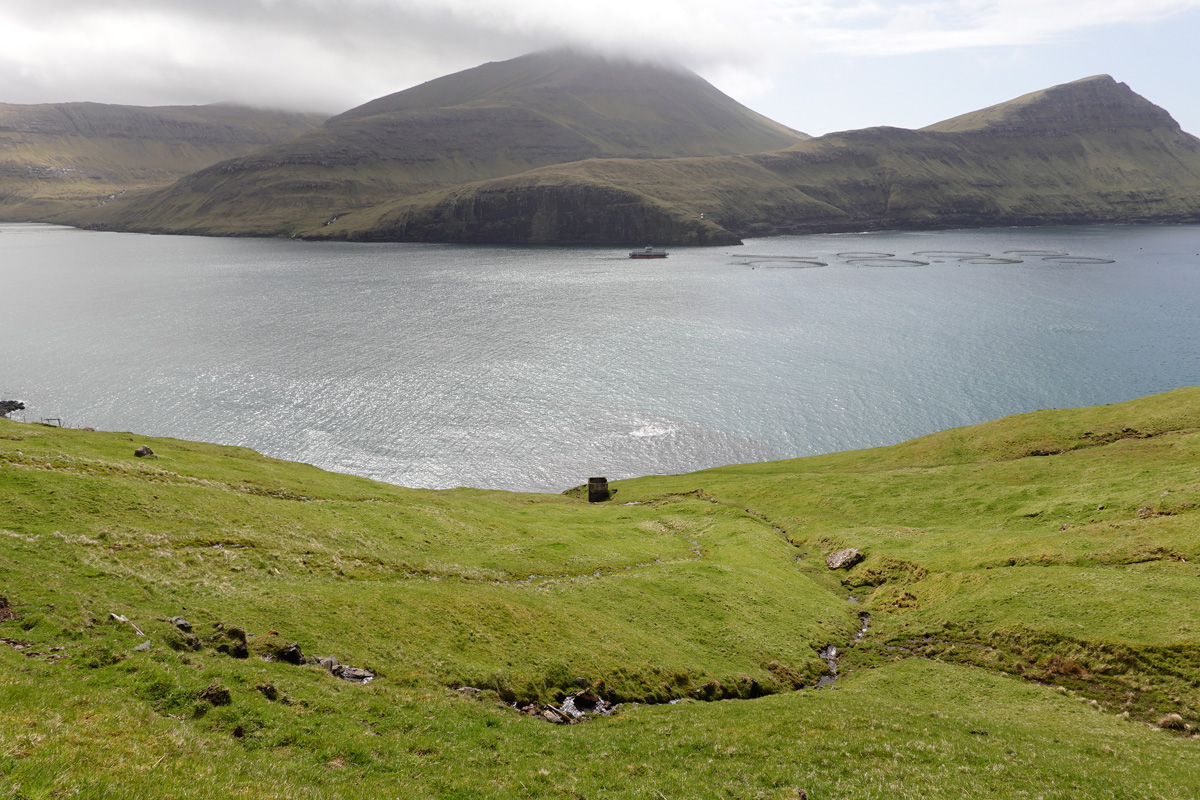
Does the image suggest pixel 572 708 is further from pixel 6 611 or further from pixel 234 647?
pixel 6 611

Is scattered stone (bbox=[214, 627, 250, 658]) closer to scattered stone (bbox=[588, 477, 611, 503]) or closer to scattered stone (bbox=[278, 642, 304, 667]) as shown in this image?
scattered stone (bbox=[278, 642, 304, 667])

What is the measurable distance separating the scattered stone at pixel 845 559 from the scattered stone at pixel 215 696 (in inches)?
1880

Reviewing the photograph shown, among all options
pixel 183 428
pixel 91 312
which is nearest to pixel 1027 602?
pixel 183 428

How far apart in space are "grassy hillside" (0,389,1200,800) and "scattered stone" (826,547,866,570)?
0.91 metres

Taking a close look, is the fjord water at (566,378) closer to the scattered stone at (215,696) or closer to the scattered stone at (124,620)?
the scattered stone at (124,620)

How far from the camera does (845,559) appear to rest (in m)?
55.7

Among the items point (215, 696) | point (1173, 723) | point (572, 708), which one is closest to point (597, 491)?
point (572, 708)

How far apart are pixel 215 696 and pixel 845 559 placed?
48.9 m

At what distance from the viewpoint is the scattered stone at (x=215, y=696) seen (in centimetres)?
2125

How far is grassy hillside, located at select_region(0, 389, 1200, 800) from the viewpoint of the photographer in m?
20.3

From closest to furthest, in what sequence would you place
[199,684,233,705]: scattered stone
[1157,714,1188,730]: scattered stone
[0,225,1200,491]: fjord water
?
[199,684,233,705]: scattered stone < [1157,714,1188,730]: scattered stone < [0,225,1200,491]: fjord water

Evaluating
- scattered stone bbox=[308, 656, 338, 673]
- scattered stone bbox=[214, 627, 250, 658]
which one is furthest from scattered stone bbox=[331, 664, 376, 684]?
scattered stone bbox=[214, 627, 250, 658]

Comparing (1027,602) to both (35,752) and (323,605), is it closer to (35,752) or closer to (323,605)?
(323,605)

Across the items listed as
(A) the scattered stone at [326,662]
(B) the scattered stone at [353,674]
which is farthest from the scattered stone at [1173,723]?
(A) the scattered stone at [326,662]
